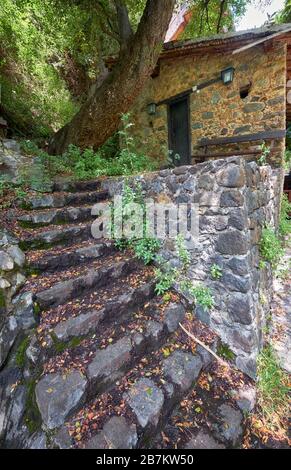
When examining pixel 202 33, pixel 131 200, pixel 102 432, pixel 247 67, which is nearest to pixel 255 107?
pixel 247 67

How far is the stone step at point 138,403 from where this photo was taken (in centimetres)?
131

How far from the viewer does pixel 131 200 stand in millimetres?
2592

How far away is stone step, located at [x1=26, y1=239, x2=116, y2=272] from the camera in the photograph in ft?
6.85

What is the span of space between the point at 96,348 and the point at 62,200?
1.93 m

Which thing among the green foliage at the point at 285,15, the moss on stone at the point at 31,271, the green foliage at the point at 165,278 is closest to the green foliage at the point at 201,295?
the green foliage at the point at 165,278

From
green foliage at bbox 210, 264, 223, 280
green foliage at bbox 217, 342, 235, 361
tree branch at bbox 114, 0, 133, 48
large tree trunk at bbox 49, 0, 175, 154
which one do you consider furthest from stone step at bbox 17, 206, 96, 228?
tree branch at bbox 114, 0, 133, 48

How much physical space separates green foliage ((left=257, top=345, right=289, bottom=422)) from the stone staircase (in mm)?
314

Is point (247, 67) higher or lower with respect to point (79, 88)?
lower

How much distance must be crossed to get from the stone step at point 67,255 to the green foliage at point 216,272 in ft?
3.52

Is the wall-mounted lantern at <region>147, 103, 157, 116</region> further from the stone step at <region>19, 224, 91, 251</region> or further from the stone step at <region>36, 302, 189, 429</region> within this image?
the stone step at <region>36, 302, 189, 429</region>

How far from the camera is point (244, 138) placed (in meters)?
4.73

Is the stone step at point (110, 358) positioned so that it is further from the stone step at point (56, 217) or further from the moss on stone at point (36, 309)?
the stone step at point (56, 217)
